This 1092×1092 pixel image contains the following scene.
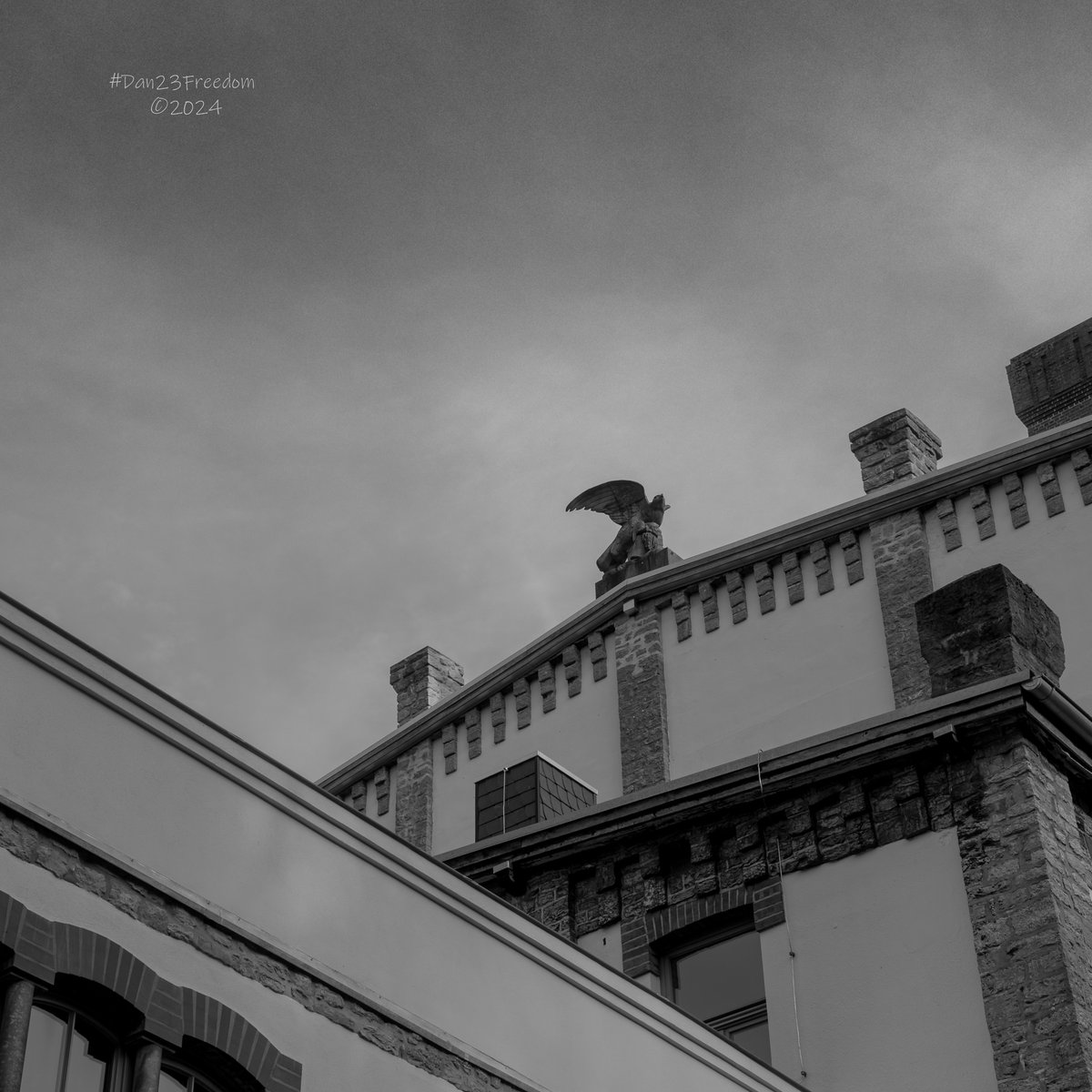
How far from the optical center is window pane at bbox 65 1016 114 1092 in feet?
26.3

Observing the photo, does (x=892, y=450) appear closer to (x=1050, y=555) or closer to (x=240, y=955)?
(x=1050, y=555)

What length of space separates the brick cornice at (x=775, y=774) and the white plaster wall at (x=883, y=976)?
30.9 inches

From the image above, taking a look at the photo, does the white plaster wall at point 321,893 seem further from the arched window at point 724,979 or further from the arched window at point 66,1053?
the arched window at point 724,979

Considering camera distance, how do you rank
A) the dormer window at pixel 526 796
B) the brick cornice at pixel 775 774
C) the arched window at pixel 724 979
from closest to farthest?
the brick cornice at pixel 775 774 → the arched window at pixel 724 979 → the dormer window at pixel 526 796

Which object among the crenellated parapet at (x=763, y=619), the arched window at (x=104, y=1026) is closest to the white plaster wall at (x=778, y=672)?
the crenellated parapet at (x=763, y=619)

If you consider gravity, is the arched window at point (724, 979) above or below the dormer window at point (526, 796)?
below

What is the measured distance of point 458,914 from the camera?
10.6m

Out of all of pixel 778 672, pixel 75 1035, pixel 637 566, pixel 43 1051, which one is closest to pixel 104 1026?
pixel 75 1035

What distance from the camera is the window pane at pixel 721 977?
14.7m

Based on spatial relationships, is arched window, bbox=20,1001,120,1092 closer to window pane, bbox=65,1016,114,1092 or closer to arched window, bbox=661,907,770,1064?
window pane, bbox=65,1016,114,1092

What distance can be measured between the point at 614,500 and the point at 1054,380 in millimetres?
13236

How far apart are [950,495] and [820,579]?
184cm

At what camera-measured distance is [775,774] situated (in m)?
15.1

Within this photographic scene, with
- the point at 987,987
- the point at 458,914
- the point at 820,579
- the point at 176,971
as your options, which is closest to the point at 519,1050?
the point at 458,914
